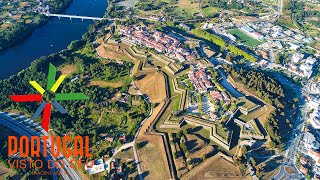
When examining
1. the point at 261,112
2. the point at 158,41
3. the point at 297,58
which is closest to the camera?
the point at 261,112

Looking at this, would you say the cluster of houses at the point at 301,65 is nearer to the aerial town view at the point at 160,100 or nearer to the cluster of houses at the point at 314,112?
the aerial town view at the point at 160,100

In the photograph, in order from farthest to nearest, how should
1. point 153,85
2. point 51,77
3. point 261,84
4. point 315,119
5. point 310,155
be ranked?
point 51,77
point 153,85
point 261,84
point 315,119
point 310,155

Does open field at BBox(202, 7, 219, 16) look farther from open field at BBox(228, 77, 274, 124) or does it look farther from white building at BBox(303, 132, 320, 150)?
white building at BBox(303, 132, 320, 150)

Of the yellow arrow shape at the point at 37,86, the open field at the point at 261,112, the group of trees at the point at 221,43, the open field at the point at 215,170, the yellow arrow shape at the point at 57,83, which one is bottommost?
the open field at the point at 215,170

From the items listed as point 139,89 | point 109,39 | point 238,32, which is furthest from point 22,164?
point 238,32

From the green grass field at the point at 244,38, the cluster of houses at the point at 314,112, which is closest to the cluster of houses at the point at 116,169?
the cluster of houses at the point at 314,112

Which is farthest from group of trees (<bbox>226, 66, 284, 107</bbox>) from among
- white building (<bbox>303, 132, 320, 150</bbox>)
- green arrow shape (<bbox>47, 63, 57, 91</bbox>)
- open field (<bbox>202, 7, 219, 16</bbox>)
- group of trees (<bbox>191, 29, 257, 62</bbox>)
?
open field (<bbox>202, 7, 219, 16</bbox>)

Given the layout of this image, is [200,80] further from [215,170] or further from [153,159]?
[153,159]

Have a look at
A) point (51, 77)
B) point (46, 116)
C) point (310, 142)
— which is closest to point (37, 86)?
point (51, 77)
